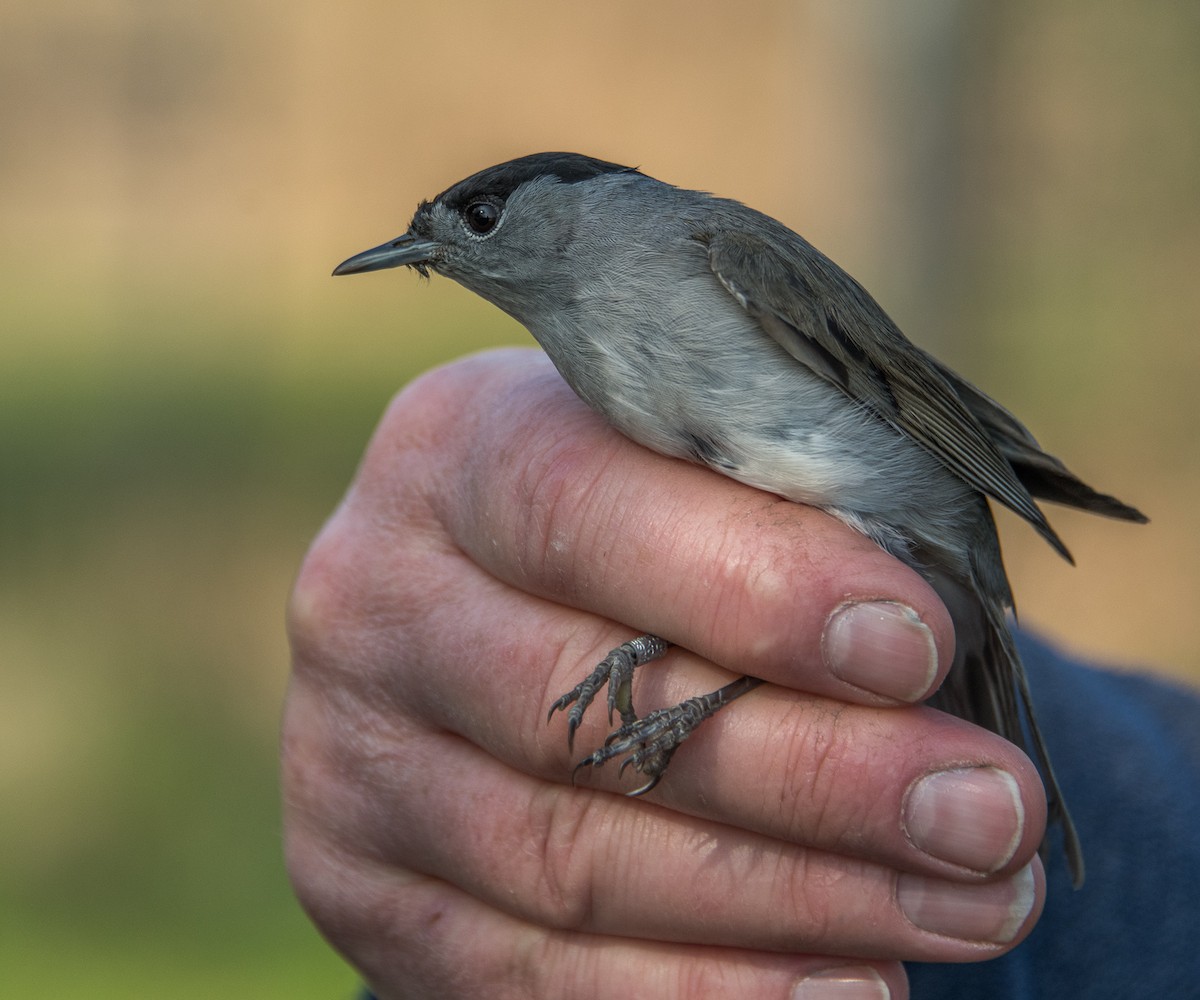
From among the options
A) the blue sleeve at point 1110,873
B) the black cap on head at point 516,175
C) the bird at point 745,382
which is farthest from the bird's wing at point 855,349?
the blue sleeve at point 1110,873

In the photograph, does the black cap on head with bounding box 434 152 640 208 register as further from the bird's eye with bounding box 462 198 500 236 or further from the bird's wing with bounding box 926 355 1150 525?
the bird's wing with bounding box 926 355 1150 525

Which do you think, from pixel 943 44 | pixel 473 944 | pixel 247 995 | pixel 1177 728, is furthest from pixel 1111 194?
pixel 473 944

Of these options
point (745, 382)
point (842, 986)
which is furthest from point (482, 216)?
point (842, 986)

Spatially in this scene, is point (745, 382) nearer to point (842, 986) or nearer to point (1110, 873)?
point (842, 986)

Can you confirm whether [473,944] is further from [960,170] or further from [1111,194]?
[1111,194]

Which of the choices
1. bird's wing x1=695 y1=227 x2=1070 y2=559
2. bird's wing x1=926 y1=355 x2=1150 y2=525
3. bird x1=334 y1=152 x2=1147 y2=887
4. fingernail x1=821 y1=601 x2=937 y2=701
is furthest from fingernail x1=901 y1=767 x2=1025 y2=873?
bird's wing x1=926 y1=355 x2=1150 y2=525

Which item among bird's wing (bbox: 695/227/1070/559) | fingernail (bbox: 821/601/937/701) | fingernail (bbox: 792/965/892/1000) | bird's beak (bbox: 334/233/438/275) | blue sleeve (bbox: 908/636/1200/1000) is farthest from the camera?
bird's beak (bbox: 334/233/438/275)
